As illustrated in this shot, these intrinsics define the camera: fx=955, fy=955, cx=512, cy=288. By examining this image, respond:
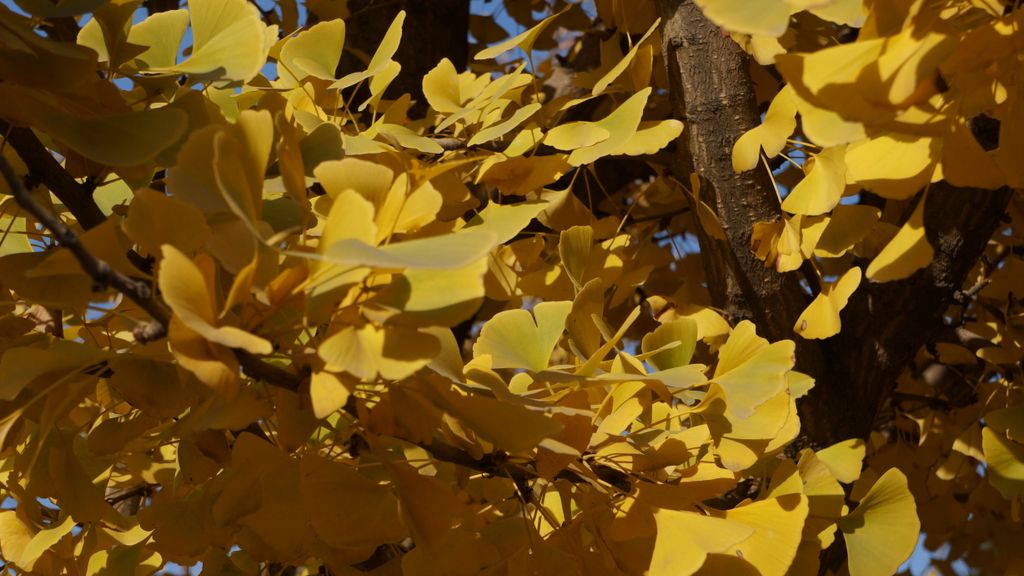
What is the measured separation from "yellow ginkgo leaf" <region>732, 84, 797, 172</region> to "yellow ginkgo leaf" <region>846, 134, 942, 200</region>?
0.69 feet

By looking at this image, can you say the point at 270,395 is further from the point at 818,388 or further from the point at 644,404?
the point at 818,388

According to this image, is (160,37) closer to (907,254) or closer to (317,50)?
(317,50)

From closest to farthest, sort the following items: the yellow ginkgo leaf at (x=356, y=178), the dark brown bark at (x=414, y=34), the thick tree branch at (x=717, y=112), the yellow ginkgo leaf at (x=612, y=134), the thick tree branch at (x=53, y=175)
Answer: the yellow ginkgo leaf at (x=356, y=178) < the thick tree branch at (x=53, y=175) < the yellow ginkgo leaf at (x=612, y=134) < the thick tree branch at (x=717, y=112) < the dark brown bark at (x=414, y=34)

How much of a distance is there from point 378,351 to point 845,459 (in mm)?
537

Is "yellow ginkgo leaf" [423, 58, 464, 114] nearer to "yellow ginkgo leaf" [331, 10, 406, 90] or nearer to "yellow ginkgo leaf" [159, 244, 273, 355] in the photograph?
"yellow ginkgo leaf" [331, 10, 406, 90]

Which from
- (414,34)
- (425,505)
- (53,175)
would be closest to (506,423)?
(425,505)

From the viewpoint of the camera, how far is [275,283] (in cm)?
47

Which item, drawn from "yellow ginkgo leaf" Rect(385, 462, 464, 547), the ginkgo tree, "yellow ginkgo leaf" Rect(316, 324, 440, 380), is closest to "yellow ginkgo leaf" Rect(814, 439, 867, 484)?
the ginkgo tree

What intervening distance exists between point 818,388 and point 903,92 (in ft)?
2.29

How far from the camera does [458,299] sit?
448 millimetres

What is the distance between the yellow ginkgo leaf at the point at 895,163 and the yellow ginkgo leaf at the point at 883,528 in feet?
1.02

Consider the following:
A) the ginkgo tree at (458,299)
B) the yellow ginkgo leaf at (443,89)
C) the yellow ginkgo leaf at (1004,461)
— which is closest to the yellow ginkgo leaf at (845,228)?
the ginkgo tree at (458,299)

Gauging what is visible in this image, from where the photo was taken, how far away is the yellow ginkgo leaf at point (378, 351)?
1.40ft

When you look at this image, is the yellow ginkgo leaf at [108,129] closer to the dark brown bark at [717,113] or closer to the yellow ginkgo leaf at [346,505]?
the yellow ginkgo leaf at [346,505]
